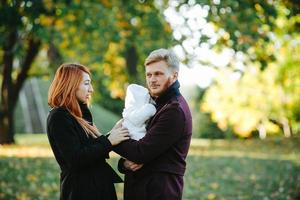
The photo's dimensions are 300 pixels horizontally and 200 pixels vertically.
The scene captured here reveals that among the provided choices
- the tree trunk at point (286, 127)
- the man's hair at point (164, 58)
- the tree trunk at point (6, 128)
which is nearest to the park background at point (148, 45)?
the tree trunk at point (6, 128)

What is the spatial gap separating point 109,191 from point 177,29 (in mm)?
7937

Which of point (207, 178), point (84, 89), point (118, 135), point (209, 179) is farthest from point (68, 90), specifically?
point (207, 178)

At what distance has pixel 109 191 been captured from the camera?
12.7 ft

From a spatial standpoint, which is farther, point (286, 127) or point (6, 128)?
point (286, 127)

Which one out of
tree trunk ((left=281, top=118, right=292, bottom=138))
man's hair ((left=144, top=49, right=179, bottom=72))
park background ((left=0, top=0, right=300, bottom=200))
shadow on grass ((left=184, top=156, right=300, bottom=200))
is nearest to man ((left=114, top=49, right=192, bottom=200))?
man's hair ((left=144, top=49, right=179, bottom=72))

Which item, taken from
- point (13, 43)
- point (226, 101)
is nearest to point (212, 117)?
point (226, 101)

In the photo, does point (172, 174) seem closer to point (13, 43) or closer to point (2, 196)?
point (2, 196)

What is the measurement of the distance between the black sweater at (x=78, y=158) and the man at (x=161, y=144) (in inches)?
6.1

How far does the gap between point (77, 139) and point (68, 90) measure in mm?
377

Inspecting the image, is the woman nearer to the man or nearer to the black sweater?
the black sweater

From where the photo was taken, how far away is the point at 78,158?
11.9ft

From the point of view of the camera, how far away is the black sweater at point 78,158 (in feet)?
12.0

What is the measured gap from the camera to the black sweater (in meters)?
3.65

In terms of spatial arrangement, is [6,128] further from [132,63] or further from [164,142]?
[164,142]
